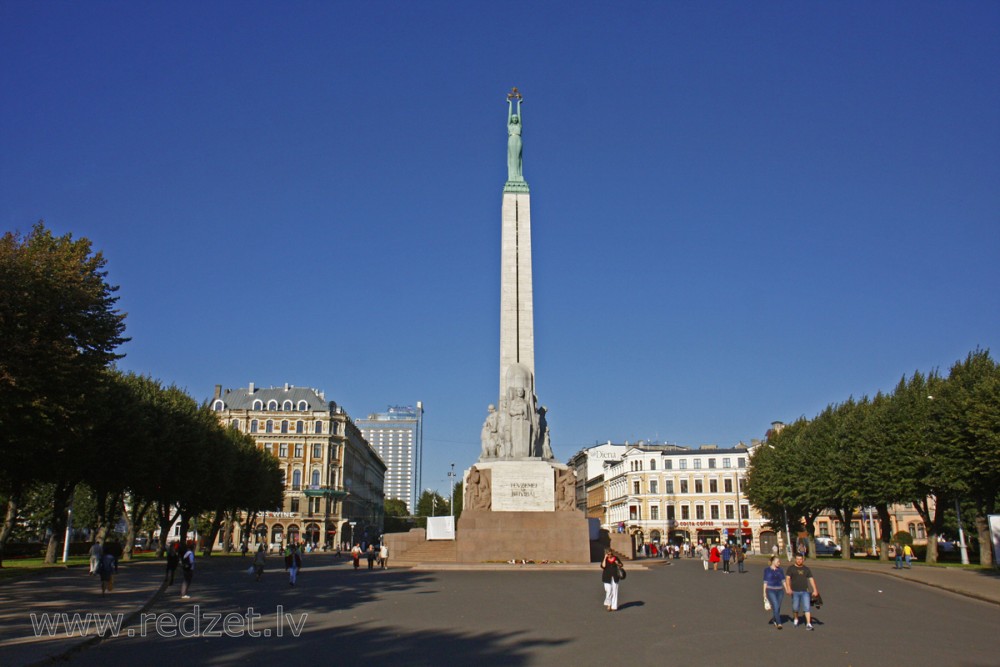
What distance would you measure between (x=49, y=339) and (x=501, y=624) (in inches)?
699

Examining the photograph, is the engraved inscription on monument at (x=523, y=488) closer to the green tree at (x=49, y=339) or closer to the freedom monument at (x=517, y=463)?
the freedom monument at (x=517, y=463)

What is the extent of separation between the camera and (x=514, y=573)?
101 feet

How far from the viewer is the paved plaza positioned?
1245 cm

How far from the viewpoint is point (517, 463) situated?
38125mm

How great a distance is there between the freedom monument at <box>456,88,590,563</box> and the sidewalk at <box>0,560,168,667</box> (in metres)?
13.3

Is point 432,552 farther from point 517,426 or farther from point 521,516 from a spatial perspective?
point 517,426

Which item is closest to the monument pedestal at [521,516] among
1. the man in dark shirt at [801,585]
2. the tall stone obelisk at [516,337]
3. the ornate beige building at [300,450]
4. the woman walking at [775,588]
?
the tall stone obelisk at [516,337]

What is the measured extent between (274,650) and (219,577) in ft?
72.0

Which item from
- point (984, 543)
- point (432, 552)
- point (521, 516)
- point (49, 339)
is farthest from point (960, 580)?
point (49, 339)

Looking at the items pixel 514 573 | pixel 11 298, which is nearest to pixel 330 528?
pixel 514 573

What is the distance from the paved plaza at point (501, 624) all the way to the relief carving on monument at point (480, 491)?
9071mm

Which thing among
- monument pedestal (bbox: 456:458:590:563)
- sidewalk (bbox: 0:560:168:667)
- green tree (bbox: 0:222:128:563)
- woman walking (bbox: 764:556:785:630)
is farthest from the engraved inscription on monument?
woman walking (bbox: 764:556:785:630)

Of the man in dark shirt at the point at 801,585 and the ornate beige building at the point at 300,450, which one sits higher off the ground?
the ornate beige building at the point at 300,450

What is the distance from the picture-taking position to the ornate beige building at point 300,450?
93.4 metres
